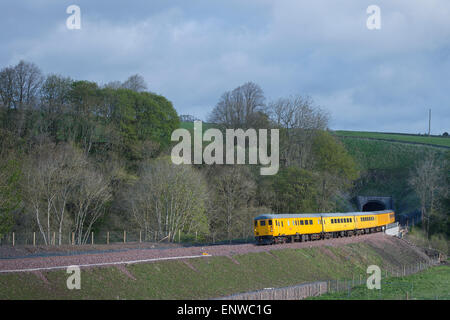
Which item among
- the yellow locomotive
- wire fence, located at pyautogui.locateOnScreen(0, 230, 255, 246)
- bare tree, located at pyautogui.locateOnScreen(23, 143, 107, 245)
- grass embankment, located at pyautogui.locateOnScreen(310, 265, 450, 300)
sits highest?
bare tree, located at pyautogui.locateOnScreen(23, 143, 107, 245)

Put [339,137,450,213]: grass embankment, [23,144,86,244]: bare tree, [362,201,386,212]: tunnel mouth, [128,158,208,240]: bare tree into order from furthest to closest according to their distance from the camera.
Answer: [362,201,386,212]: tunnel mouth < [339,137,450,213]: grass embankment < [128,158,208,240]: bare tree < [23,144,86,244]: bare tree

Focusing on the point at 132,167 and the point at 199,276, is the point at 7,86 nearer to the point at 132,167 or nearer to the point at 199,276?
the point at 132,167

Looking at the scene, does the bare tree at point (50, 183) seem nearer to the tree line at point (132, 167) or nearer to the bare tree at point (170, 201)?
the tree line at point (132, 167)

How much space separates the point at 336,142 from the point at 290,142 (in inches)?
325

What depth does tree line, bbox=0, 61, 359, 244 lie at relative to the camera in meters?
51.2

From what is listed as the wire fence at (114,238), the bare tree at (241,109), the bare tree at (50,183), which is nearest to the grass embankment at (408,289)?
the wire fence at (114,238)

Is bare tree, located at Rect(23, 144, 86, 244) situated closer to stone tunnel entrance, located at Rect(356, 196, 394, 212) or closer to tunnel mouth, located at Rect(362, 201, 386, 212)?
stone tunnel entrance, located at Rect(356, 196, 394, 212)

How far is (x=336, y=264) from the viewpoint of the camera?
40594 mm

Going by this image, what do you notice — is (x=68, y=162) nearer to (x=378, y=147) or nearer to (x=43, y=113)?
(x=43, y=113)

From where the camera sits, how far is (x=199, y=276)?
2808cm

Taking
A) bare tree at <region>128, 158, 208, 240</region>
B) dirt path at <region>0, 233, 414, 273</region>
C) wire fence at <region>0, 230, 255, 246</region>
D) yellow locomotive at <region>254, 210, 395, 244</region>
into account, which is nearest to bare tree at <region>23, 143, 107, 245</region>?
wire fence at <region>0, 230, 255, 246</region>

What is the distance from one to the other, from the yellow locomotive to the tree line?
9.01 metres

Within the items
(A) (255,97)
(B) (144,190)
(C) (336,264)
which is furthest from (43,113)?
(C) (336,264)

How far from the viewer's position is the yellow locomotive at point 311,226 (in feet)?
146
